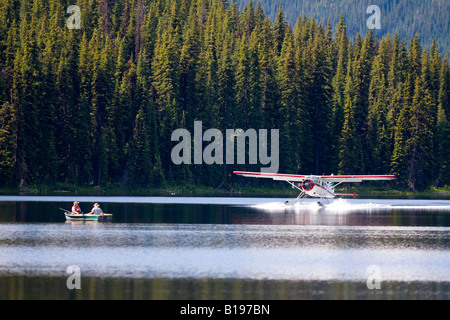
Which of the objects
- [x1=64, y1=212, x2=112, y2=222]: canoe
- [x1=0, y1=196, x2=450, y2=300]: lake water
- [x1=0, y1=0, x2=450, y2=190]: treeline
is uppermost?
[x1=0, y1=0, x2=450, y2=190]: treeline

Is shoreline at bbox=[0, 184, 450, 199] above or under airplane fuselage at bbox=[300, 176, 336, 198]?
under

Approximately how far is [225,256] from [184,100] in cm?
7577

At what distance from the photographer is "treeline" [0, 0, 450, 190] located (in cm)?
9075

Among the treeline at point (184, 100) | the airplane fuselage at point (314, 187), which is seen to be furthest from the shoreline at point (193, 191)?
the airplane fuselage at point (314, 187)

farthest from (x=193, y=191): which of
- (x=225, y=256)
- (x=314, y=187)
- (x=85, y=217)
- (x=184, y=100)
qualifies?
(x=225, y=256)

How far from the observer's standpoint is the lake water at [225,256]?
24.9 meters

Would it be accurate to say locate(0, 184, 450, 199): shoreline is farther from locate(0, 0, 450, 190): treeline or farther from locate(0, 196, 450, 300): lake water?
locate(0, 196, 450, 300): lake water

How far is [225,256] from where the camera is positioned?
32.9m

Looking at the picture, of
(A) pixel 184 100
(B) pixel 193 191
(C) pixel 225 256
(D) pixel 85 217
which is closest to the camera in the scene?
(C) pixel 225 256

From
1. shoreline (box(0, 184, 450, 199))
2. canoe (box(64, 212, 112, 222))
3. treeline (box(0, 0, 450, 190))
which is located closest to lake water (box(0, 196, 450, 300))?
canoe (box(64, 212, 112, 222))

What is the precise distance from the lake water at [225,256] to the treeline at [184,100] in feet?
119

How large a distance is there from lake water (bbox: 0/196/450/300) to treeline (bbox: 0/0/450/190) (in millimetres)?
36390

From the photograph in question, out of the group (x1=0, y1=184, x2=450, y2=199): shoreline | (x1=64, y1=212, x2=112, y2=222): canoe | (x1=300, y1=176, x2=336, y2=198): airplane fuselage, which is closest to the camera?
(x1=64, y1=212, x2=112, y2=222): canoe

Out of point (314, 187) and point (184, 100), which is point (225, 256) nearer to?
point (314, 187)
